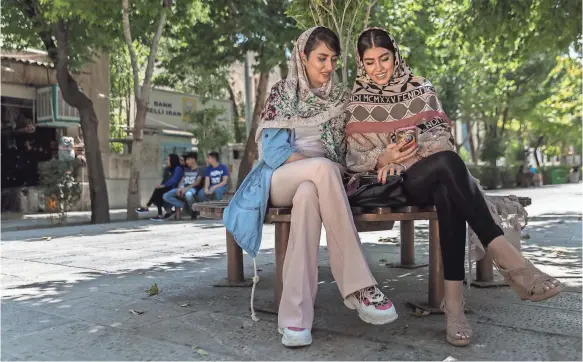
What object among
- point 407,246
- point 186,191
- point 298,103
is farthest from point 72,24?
point 298,103

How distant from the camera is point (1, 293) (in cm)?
407

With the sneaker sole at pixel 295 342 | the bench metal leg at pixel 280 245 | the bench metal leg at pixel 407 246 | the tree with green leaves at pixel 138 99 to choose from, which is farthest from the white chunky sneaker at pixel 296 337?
the tree with green leaves at pixel 138 99

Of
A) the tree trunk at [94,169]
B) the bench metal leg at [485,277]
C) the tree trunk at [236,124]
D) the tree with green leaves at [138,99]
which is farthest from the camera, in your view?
the tree trunk at [236,124]

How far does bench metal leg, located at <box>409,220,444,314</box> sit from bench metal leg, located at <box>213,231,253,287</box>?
1.48m

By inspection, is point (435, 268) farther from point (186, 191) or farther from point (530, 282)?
point (186, 191)

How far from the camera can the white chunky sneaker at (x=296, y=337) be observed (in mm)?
2578

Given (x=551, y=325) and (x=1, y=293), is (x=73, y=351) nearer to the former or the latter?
(x=1, y=293)

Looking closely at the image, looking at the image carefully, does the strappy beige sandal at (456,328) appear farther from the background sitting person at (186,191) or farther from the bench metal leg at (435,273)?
the background sitting person at (186,191)

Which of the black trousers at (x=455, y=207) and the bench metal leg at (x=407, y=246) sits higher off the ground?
the black trousers at (x=455, y=207)

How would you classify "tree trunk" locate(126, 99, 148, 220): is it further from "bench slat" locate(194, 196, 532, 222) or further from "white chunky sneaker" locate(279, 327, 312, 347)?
"white chunky sneaker" locate(279, 327, 312, 347)

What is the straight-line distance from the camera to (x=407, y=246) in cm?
479

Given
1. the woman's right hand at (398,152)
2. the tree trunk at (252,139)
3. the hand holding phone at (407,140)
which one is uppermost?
the tree trunk at (252,139)

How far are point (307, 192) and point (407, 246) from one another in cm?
227

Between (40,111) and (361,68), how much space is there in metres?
14.3
